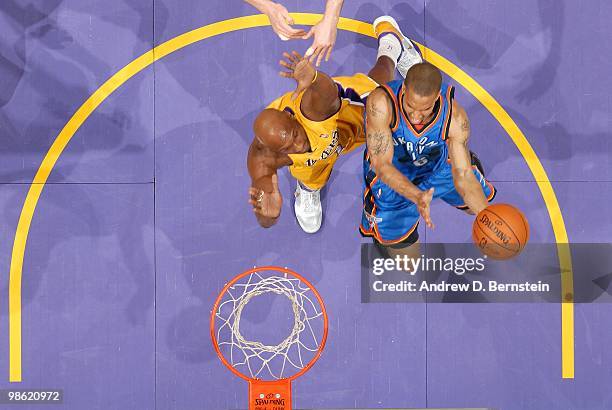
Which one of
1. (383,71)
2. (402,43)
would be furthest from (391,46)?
(383,71)

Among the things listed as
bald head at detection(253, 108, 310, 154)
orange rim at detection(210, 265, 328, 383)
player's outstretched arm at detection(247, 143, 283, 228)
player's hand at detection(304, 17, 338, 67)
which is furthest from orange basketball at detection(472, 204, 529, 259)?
player's hand at detection(304, 17, 338, 67)

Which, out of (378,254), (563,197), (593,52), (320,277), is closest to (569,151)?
(563,197)

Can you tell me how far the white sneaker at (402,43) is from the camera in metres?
6.66

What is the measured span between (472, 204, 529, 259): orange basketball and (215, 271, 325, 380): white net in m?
1.94

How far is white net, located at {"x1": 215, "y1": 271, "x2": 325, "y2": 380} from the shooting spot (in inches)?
264

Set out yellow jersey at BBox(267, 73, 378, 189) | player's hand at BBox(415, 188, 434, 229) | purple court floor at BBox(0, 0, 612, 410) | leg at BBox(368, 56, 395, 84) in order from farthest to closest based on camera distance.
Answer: purple court floor at BBox(0, 0, 612, 410) < leg at BBox(368, 56, 395, 84) < yellow jersey at BBox(267, 73, 378, 189) < player's hand at BBox(415, 188, 434, 229)

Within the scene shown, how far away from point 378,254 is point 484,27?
7.98 ft

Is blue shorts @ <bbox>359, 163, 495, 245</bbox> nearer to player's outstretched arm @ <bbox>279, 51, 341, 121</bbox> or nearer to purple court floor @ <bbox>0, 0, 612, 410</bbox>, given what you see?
purple court floor @ <bbox>0, 0, 612, 410</bbox>

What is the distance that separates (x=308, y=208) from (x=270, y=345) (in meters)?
1.36

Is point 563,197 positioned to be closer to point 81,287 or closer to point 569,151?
point 569,151

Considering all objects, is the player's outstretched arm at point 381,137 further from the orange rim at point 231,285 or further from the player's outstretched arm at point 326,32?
the orange rim at point 231,285

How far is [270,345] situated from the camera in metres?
6.78

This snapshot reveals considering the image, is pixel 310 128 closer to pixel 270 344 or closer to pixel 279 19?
pixel 279 19

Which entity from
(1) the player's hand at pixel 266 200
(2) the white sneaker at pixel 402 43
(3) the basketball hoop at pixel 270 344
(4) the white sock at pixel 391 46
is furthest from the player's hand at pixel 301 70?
(3) the basketball hoop at pixel 270 344
